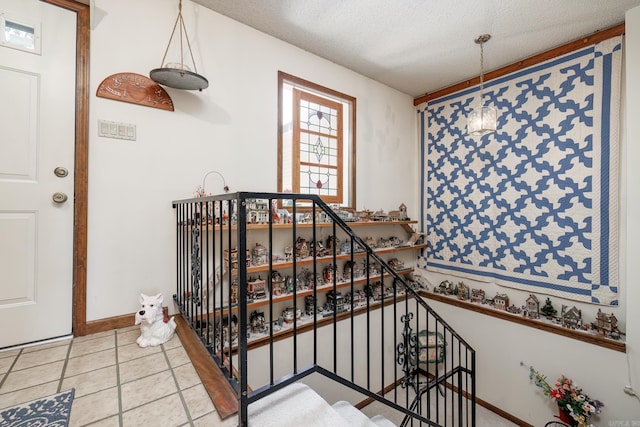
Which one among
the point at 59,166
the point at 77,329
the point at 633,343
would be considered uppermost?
the point at 59,166

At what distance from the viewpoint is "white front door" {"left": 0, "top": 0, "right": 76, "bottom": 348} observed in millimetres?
1548

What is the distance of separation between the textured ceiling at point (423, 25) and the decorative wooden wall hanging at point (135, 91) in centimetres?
81

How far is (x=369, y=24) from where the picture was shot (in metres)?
2.29

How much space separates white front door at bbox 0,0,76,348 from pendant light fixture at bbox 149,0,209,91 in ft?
1.68

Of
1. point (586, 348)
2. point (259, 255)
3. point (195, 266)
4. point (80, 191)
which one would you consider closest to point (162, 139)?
point (80, 191)

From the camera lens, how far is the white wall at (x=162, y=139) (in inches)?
69.2

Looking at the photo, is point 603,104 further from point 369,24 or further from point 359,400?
point 359,400

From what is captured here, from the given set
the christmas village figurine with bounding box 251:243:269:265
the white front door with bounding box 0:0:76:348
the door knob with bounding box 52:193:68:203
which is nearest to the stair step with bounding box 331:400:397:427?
the christmas village figurine with bounding box 251:243:269:265

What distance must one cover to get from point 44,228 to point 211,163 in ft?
3.57

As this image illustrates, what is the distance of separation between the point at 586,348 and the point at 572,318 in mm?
250

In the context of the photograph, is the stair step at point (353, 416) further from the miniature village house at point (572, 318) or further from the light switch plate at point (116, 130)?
the light switch plate at point (116, 130)

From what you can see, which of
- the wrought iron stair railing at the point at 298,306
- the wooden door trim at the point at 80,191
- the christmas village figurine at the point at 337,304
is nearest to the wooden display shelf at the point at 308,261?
the wrought iron stair railing at the point at 298,306

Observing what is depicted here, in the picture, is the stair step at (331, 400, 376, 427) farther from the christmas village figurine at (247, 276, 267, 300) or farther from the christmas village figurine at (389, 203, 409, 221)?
the christmas village figurine at (389, 203, 409, 221)

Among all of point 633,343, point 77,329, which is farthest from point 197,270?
point 633,343
